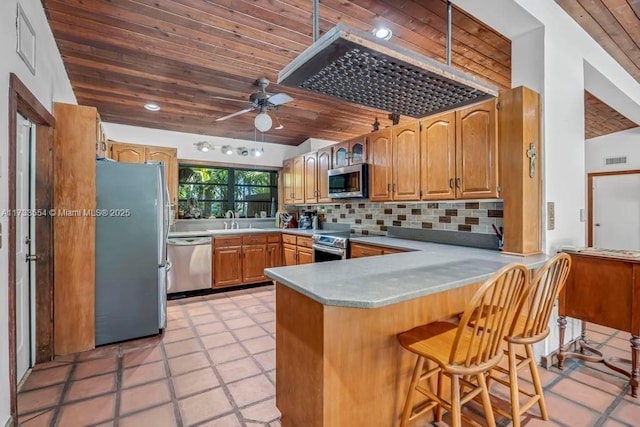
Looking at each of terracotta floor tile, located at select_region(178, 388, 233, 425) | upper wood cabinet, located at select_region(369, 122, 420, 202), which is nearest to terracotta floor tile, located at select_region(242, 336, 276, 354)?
terracotta floor tile, located at select_region(178, 388, 233, 425)

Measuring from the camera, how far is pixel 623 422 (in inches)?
70.0

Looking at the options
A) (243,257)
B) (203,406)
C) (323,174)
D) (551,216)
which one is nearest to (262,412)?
(203,406)

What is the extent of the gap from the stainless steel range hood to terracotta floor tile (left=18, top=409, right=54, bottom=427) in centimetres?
236

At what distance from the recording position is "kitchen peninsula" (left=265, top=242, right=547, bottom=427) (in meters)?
1.40

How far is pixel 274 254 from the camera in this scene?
5027 millimetres

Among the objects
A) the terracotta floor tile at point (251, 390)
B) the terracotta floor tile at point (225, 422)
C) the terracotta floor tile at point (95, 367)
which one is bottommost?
the terracotta floor tile at point (225, 422)

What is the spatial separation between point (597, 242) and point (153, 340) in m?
7.64

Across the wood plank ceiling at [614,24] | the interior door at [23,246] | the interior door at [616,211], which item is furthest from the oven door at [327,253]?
the interior door at [616,211]

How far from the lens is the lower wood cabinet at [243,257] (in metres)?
4.52

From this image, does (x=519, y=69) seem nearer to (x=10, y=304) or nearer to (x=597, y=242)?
(x=10, y=304)

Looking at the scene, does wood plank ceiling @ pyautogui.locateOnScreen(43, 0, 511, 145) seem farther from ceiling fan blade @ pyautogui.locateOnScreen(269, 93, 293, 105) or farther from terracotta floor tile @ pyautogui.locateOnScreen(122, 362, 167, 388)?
terracotta floor tile @ pyautogui.locateOnScreen(122, 362, 167, 388)

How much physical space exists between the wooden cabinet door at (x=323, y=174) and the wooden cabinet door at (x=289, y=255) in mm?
871

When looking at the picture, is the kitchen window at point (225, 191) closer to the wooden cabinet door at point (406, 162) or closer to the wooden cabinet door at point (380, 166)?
the wooden cabinet door at point (380, 166)

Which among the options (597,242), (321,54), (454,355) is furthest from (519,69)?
(597,242)
